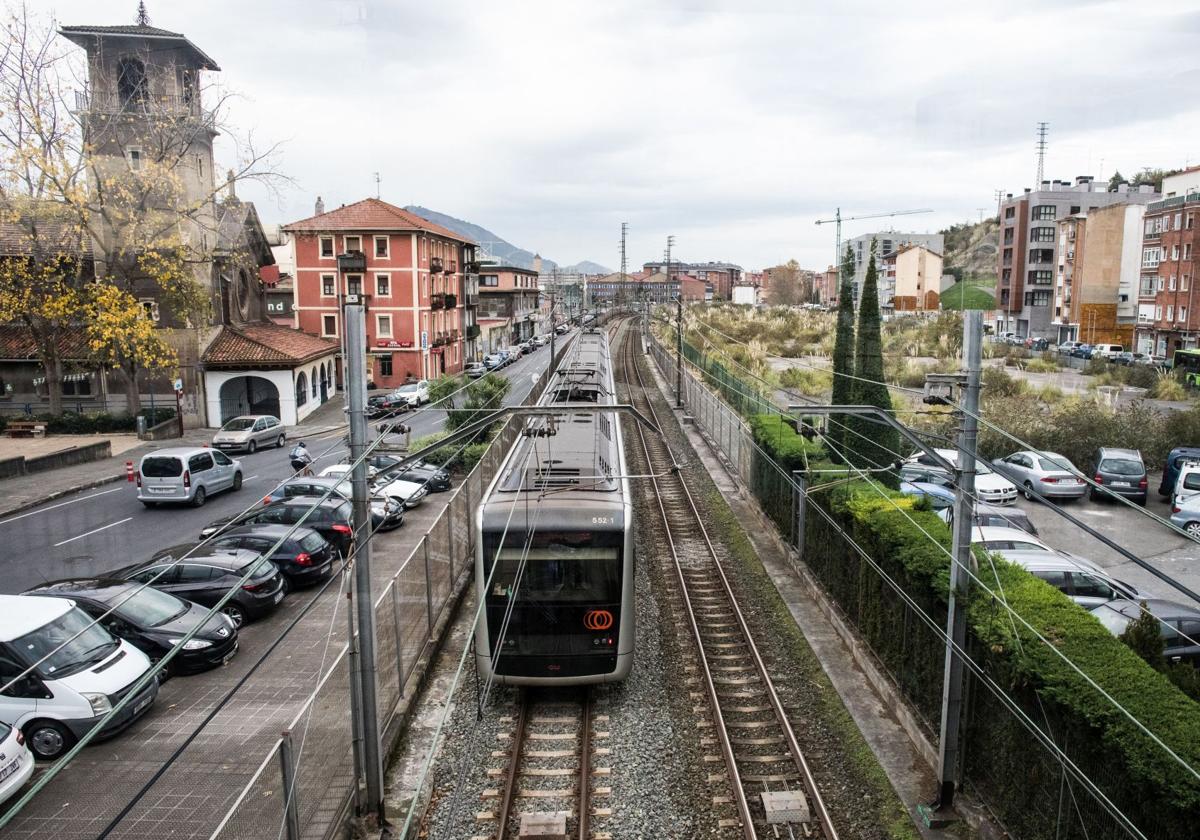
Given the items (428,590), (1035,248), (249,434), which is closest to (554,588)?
(428,590)

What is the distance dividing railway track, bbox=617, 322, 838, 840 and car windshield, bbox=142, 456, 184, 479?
1319cm

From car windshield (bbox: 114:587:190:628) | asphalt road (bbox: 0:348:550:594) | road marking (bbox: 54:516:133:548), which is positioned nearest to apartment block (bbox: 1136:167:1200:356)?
asphalt road (bbox: 0:348:550:594)

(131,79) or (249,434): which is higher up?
(131,79)

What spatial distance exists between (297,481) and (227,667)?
8.68 m

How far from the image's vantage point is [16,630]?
1075 centimetres

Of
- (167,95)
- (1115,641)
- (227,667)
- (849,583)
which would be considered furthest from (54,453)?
(1115,641)

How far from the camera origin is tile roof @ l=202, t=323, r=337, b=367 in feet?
123

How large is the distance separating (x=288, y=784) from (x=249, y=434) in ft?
90.0

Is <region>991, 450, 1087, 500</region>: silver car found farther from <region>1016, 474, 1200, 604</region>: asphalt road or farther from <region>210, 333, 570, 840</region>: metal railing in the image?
<region>210, 333, 570, 840</region>: metal railing

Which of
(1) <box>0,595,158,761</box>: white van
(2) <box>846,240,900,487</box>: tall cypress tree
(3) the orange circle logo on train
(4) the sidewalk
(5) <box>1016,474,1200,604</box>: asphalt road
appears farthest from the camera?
(4) the sidewalk

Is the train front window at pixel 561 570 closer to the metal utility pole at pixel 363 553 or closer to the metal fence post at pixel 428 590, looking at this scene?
the metal fence post at pixel 428 590

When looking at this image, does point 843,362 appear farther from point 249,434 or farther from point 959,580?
point 249,434

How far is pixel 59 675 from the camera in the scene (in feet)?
34.5

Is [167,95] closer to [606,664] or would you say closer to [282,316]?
[282,316]
